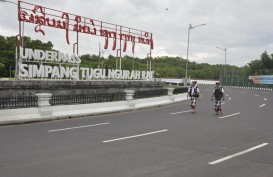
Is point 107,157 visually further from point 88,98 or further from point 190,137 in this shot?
point 88,98

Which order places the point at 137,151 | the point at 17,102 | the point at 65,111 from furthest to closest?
1. the point at 65,111
2. the point at 17,102
3. the point at 137,151

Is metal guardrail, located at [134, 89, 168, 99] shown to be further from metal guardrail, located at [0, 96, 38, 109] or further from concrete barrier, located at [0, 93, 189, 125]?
metal guardrail, located at [0, 96, 38, 109]

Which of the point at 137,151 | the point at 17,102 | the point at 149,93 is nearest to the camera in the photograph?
the point at 137,151

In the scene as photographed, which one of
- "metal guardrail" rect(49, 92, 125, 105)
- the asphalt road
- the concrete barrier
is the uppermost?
"metal guardrail" rect(49, 92, 125, 105)

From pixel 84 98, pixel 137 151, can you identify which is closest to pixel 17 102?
pixel 84 98

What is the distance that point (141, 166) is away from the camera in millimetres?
7207

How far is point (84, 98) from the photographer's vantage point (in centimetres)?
1933

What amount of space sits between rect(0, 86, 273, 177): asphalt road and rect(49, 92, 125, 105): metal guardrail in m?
4.48

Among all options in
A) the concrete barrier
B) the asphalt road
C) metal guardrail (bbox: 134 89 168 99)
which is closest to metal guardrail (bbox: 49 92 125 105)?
the concrete barrier

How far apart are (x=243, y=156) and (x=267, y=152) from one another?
103cm

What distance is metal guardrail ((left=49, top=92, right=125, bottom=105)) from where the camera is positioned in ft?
58.4

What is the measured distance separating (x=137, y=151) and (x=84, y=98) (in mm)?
11021

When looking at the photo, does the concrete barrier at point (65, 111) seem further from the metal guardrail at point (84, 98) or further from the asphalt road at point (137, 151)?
the asphalt road at point (137, 151)

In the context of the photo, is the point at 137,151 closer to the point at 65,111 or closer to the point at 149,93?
the point at 65,111
